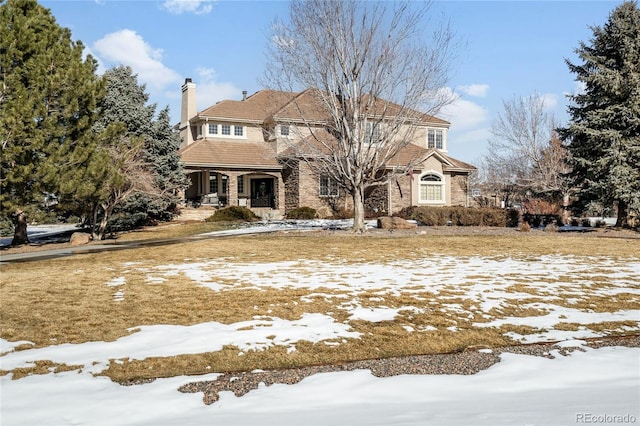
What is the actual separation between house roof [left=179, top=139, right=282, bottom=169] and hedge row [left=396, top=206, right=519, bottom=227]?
1003cm

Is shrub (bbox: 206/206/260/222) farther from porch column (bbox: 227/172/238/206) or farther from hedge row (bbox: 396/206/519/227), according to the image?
hedge row (bbox: 396/206/519/227)

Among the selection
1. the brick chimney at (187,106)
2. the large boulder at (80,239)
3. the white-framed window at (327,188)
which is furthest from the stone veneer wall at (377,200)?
the large boulder at (80,239)

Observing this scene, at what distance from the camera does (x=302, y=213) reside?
94.6ft

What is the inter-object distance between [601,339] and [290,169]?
2599 centimetres

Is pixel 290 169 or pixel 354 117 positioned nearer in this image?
pixel 354 117

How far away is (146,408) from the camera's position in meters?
4.07

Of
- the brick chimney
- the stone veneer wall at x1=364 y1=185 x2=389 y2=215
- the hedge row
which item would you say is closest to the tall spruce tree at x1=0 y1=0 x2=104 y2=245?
the hedge row

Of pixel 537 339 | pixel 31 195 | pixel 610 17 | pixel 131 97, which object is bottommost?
pixel 537 339

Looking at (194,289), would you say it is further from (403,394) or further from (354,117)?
(354,117)

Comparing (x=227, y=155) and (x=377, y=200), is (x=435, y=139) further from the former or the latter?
(x=227, y=155)

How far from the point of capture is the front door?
107ft

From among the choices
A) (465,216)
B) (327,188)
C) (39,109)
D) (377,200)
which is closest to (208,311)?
(39,109)

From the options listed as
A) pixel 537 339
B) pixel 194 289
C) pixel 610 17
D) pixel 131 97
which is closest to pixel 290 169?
pixel 131 97

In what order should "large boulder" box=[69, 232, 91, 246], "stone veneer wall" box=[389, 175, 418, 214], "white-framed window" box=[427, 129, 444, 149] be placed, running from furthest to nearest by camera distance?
"white-framed window" box=[427, 129, 444, 149] → "stone veneer wall" box=[389, 175, 418, 214] → "large boulder" box=[69, 232, 91, 246]
